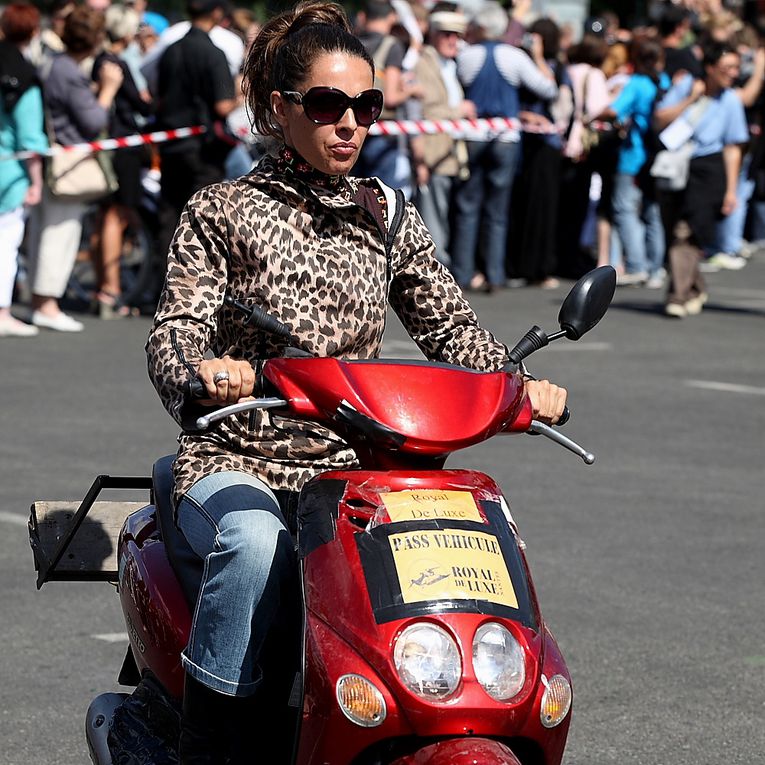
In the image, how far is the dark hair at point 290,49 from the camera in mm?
3443

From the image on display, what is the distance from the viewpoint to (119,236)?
12539 millimetres

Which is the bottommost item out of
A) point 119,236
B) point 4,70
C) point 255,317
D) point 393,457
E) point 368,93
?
point 119,236

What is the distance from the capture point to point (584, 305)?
3156 millimetres

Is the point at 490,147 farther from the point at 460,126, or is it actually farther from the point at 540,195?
the point at 540,195

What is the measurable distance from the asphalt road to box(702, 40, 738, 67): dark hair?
8.93 ft

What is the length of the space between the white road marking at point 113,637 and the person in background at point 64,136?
6681 millimetres

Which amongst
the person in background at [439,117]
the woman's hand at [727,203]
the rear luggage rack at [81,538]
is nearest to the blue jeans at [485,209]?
the person in background at [439,117]

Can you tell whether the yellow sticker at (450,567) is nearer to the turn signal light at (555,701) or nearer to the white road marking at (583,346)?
the turn signal light at (555,701)

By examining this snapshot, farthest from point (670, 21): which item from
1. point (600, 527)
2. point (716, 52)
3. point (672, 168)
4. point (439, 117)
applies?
point (600, 527)

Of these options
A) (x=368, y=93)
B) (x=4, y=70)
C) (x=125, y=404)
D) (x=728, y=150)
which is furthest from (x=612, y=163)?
(x=368, y=93)

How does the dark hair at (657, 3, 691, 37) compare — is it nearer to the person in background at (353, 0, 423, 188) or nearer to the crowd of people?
the crowd of people

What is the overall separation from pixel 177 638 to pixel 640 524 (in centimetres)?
379

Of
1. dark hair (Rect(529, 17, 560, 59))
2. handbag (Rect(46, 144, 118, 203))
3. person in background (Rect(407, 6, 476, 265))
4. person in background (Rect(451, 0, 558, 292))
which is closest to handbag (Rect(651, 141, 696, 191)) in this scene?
person in background (Rect(451, 0, 558, 292))

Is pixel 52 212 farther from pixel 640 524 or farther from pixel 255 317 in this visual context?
pixel 255 317
